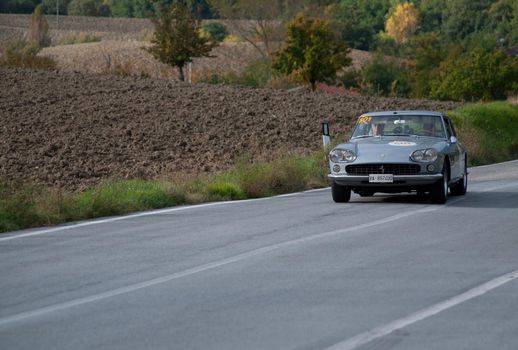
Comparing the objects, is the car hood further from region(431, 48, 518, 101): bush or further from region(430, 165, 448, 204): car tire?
region(431, 48, 518, 101): bush

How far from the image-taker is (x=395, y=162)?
18562 millimetres

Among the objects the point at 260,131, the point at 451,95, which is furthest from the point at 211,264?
the point at 451,95

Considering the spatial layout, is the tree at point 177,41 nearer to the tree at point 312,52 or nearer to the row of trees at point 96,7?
the tree at point 312,52

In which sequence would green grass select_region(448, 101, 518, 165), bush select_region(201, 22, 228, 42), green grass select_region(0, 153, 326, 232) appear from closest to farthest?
green grass select_region(0, 153, 326, 232) < green grass select_region(448, 101, 518, 165) < bush select_region(201, 22, 228, 42)

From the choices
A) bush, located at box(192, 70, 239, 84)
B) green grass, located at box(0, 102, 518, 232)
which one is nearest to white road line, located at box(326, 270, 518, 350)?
green grass, located at box(0, 102, 518, 232)

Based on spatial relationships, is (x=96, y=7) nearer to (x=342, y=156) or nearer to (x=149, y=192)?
(x=149, y=192)

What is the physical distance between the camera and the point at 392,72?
280 ft

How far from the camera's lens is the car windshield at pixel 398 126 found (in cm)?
2020

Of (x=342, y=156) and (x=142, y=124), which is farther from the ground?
(x=342, y=156)

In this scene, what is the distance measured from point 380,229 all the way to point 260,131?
67.1 feet

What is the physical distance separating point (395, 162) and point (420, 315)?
9467 millimetres

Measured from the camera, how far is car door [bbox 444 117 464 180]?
Answer: 64.8ft

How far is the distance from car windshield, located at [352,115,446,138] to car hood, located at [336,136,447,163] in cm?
32

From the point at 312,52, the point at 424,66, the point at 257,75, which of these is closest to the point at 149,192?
the point at 312,52
